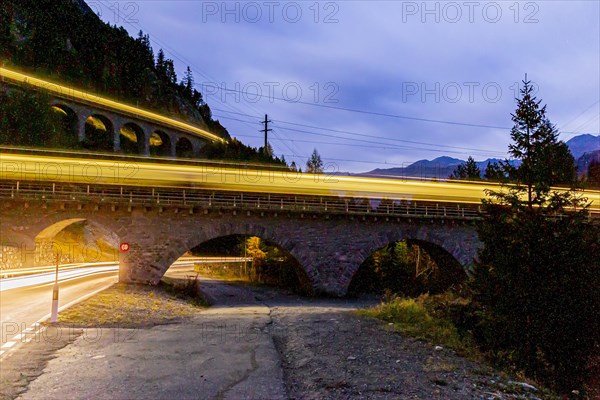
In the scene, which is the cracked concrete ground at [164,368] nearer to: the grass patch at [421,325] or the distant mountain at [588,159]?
the grass patch at [421,325]

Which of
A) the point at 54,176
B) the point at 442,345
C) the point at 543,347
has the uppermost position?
the point at 54,176

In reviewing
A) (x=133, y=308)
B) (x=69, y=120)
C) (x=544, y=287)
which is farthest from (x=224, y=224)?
(x=69, y=120)

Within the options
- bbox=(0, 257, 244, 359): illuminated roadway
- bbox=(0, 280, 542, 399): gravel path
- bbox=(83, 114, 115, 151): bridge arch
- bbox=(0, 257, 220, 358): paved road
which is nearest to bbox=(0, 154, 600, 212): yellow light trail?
bbox=(0, 257, 220, 358): paved road

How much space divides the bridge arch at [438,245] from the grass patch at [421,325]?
16518 millimetres

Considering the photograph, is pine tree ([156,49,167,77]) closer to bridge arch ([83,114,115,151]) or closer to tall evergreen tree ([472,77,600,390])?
bridge arch ([83,114,115,151])

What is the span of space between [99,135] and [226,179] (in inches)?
1658

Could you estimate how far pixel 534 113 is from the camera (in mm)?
12883

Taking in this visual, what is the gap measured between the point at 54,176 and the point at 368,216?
22274mm

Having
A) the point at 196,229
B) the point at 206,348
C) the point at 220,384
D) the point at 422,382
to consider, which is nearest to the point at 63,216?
the point at 196,229

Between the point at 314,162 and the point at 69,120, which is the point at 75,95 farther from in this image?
the point at 314,162

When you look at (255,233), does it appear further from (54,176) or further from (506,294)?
(506,294)

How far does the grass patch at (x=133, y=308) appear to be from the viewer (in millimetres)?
12750

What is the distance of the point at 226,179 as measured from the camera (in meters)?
30.9

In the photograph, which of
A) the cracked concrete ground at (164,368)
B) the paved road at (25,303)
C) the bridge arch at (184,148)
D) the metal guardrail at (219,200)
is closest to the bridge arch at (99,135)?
the bridge arch at (184,148)
